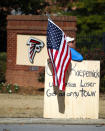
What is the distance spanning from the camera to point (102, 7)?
92.1 ft

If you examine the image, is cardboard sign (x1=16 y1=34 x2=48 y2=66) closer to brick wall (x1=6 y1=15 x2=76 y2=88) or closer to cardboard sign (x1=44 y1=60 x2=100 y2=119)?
brick wall (x1=6 y1=15 x2=76 y2=88)

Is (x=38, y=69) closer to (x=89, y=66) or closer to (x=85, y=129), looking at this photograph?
(x=89, y=66)

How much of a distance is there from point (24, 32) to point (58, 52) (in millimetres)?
7102

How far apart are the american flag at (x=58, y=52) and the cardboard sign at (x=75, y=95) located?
0.80 feet

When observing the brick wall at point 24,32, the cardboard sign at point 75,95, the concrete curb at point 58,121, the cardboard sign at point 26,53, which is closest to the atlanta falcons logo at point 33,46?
the cardboard sign at point 26,53

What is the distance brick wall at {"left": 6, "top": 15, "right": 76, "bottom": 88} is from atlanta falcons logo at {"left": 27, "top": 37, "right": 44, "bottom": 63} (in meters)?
0.31

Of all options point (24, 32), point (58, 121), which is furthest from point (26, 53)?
point (58, 121)

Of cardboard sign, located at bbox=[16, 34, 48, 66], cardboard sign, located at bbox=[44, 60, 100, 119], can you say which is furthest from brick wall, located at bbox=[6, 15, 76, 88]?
cardboard sign, located at bbox=[44, 60, 100, 119]

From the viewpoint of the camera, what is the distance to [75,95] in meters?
9.62

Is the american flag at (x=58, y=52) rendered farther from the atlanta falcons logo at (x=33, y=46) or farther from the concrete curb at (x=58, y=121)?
the atlanta falcons logo at (x=33, y=46)

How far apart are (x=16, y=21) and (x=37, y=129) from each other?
27.5ft

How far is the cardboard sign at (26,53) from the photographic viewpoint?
16.1 m

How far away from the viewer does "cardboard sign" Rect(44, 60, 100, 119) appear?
31.4ft

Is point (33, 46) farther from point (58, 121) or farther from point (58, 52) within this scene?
point (58, 121)
